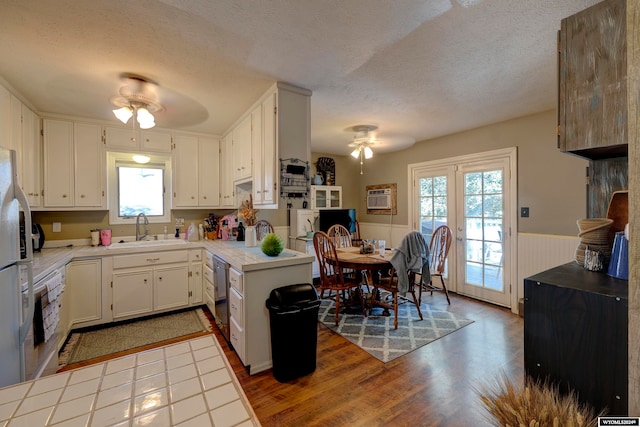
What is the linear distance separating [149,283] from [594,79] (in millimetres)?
3966

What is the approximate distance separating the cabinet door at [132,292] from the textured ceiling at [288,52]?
185 cm

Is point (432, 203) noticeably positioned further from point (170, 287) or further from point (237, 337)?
point (170, 287)

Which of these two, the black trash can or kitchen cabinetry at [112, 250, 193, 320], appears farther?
kitchen cabinetry at [112, 250, 193, 320]

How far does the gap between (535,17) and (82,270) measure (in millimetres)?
4355

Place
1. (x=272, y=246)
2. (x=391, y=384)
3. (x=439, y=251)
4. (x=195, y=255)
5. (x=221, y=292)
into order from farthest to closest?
(x=439, y=251) < (x=195, y=255) < (x=221, y=292) < (x=272, y=246) < (x=391, y=384)

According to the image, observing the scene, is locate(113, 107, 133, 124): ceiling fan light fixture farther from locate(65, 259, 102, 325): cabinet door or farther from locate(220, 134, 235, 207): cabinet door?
locate(65, 259, 102, 325): cabinet door

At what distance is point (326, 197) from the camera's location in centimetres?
533

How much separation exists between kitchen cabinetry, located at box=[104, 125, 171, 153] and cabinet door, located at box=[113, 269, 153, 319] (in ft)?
5.16

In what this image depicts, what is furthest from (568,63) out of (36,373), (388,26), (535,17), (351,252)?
(36,373)

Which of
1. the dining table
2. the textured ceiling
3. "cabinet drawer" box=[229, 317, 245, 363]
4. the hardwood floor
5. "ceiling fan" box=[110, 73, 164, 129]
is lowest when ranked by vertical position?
the hardwood floor

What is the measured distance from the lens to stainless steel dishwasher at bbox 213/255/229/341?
2502 millimetres

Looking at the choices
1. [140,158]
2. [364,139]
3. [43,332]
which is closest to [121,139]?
[140,158]

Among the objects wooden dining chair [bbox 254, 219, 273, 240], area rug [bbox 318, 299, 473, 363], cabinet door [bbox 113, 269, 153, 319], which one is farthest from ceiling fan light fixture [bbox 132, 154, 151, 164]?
area rug [bbox 318, 299, 473, 363]

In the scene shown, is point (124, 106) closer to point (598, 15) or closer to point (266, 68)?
point (266, 68)
